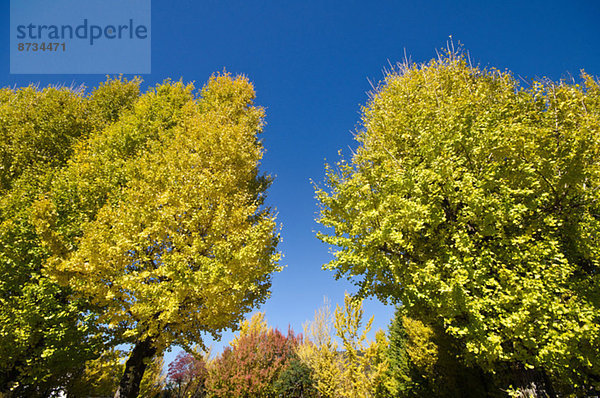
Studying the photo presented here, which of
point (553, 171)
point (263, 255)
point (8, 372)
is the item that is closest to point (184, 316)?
point (263, 255)

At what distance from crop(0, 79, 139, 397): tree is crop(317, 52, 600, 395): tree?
8.87m

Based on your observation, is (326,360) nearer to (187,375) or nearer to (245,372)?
(245,372)

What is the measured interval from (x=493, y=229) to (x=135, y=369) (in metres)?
10.5

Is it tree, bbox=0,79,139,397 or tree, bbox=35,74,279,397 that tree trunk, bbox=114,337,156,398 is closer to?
tree, bbox=35,74,279,397

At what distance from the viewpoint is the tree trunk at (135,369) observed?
7.38m

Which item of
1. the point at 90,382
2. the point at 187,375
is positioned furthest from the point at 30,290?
the point at 187,375

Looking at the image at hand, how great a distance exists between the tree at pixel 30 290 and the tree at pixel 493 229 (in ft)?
29.1

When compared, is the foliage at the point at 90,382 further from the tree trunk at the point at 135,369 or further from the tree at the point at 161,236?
the tree at the point at 161,236

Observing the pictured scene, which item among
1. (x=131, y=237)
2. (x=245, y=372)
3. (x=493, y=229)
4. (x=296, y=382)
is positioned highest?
(x=131, y=237)

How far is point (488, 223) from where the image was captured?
21.4 feet

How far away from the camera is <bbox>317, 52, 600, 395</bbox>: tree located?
5.92 meters

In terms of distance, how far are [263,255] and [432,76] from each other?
10.2 m

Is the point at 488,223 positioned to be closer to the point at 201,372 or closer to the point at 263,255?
the point at 263,255

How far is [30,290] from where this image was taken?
846cm
